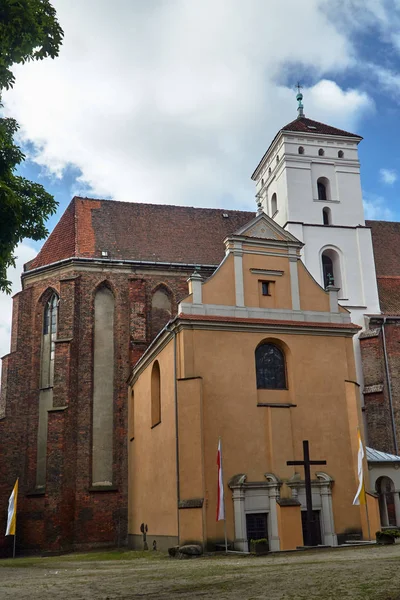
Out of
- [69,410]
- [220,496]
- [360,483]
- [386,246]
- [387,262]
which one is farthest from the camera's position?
[386,246]

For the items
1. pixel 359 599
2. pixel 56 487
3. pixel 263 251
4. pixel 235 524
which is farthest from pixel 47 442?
pixel 359 599

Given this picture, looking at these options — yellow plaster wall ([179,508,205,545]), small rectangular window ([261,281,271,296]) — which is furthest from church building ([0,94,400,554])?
yellow plaster wall ([179,508,205,545])

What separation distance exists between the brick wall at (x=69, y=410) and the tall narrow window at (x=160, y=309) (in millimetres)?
208

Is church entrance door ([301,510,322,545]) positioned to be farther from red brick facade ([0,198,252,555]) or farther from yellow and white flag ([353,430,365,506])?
red brick facade ([0,198,252,555])

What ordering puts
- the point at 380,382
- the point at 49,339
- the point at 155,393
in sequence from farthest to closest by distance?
the point at 49,339, the point at 380,382, the point at 155,393

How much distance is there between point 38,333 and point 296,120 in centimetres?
1818

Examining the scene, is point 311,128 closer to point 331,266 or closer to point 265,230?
point 331,266

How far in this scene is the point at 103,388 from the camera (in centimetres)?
2938

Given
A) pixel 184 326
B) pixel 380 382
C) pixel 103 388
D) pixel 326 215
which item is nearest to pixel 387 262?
pixel 326 215

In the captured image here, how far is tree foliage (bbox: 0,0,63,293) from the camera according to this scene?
10.5 meters

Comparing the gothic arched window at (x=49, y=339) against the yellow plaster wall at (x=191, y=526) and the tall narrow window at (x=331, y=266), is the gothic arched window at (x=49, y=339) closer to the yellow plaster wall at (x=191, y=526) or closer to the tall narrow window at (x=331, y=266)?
the yellow plaster wall at (x=191, y=526)

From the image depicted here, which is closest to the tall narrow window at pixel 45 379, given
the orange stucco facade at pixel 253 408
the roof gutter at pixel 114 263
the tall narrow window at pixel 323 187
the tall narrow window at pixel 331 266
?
the roof gutter at pixel 114 263

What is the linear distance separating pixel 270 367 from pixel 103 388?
1020cm

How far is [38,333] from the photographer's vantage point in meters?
30.9
